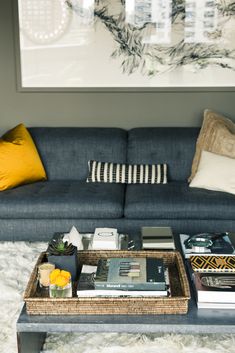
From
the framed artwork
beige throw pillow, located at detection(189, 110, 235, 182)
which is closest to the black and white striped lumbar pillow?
beige throw pillow, located at detection(189, 110, 235, 182)

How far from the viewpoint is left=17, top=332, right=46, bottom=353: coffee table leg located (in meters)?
2.13

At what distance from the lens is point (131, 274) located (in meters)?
2.29

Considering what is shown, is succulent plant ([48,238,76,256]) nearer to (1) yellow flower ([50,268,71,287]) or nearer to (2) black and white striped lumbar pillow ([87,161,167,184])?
(1) yellow flower ([50,268,71,287])

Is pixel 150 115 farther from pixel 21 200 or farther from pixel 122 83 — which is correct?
pixel 21 200

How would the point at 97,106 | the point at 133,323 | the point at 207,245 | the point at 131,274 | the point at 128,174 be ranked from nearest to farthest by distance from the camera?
1. the point at 133,323
2. the point at 131,274
3. the point at 207,245
4. the point at 128,174
5. the point at 97,106

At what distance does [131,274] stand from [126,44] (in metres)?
2.44

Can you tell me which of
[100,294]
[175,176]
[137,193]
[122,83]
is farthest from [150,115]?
[100,294]

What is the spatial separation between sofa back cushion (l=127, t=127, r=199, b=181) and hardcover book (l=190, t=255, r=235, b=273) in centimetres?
158

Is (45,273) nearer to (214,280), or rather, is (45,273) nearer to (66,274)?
(66,274)

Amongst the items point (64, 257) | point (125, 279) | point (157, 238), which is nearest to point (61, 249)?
point (64, 257)

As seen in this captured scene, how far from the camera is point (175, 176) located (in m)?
4.04

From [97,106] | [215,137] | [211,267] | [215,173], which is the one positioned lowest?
[211,267]

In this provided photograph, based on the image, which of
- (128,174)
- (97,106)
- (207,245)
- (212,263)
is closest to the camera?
(212,263)

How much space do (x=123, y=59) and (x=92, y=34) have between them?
0.32 m
